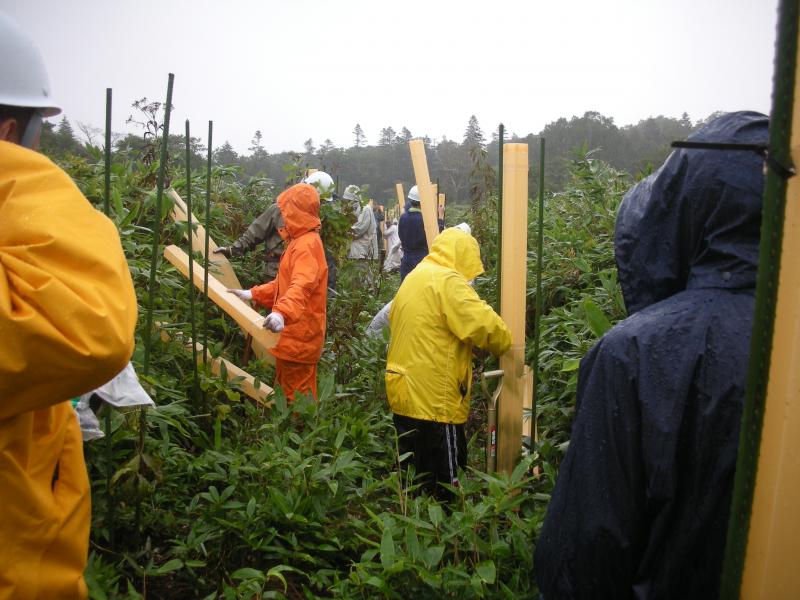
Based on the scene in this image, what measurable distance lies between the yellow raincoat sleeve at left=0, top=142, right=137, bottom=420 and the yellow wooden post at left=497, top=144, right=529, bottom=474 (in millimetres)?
1622

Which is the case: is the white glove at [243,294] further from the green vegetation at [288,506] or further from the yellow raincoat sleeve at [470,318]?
the yellow raincoat sleeve at [470,318]

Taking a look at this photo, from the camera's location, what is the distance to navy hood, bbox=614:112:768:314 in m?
1.08

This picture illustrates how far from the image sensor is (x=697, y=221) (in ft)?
3.77

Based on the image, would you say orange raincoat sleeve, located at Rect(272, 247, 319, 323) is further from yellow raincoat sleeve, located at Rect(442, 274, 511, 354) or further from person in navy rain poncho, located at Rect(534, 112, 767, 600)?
person in navy rain poncho, located at Rect(534, 112, 767, 600)

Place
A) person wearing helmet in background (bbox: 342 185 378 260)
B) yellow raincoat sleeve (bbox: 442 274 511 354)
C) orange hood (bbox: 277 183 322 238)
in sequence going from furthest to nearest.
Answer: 1. person wearing helmet in background (bbox: 342 185 378 260)
2. orange hood (bbox: 277 183 322 238)
3. yellow raincoat sleeve (bbox: 442 274 511 354)

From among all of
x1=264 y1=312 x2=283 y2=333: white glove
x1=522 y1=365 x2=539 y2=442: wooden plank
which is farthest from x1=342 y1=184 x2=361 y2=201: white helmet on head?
x1=522 y1=365 x2=539 y2=442: wooden plank

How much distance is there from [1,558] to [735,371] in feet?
4.48

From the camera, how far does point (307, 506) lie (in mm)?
2104

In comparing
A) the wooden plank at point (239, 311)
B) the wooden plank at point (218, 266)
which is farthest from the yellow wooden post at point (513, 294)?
the wooden plank at point (218, 266)

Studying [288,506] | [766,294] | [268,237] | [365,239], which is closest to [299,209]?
[268,237]

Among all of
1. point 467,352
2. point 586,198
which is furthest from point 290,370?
point 586,198

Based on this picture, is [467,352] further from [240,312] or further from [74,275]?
[74,275]

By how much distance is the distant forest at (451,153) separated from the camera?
5.39 meters

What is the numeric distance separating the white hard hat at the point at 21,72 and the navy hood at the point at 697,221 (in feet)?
4.13
